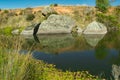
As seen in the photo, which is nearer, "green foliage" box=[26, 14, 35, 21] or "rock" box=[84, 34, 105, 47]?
"rock" box=[84, 34, 105, 47]

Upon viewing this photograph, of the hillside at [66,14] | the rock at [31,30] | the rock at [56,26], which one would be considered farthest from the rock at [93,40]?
the hillside at [66,14]

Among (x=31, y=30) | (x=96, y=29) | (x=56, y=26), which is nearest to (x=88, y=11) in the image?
(x=56, y=26)

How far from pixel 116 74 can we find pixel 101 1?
70.1 m

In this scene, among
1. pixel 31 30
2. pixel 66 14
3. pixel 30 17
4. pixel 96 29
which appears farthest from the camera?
pixel 66 14

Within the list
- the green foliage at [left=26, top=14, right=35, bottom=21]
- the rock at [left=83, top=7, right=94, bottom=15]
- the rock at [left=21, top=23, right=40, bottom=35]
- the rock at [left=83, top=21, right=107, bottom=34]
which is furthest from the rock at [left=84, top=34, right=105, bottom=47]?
the green foliage at [left=26, top=14, right=35, bottom=21]

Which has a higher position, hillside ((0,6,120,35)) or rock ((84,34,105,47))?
rock ((84,34,105,47))

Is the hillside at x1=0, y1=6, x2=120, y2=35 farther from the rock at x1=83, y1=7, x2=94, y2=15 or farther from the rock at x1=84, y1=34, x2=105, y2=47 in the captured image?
the rock at x1=84, y1=34, x2=105, y2=47

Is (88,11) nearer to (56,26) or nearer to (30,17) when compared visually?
(30,17)

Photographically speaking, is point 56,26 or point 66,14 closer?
point 56,26

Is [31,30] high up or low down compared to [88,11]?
down

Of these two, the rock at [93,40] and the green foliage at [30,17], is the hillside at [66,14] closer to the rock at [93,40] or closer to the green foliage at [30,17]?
the green foliage at [30,17]

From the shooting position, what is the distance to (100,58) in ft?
88.8

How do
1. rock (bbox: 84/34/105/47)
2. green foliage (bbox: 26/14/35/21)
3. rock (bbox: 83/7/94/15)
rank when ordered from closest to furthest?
rock (bbox: 84/34/105/47) → green foliage (bbox: 26/14/35/21) → rock (bbox: 83/7/94/15)

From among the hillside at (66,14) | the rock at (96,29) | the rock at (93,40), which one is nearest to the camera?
the rock at (93,40)
